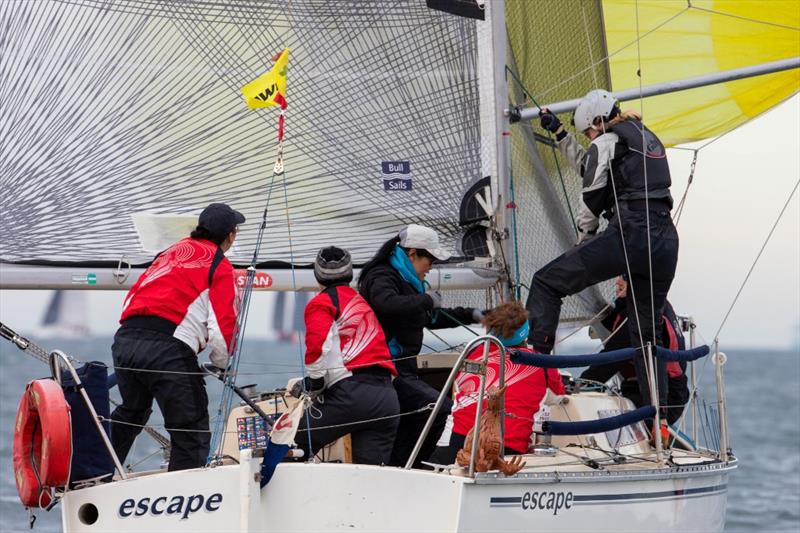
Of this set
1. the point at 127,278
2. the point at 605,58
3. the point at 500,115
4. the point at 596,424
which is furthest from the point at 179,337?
the point at 605,58

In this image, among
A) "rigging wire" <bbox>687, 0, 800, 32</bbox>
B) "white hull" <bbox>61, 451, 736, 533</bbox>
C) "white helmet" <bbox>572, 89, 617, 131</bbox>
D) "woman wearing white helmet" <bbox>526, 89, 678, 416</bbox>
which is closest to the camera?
"white hull" <bbox>61, 451, 736, 533</bbox>

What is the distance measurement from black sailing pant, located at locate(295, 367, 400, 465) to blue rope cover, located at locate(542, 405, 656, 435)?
63 cm

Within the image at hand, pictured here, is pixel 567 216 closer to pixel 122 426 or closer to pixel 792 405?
pixel 122 426

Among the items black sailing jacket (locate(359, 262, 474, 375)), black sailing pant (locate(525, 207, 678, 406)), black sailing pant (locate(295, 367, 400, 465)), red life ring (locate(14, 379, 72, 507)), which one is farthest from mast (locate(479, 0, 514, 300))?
red life ring (locate(14, 379, 72, 507))

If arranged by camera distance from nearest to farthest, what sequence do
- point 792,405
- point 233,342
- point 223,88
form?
point 233,342 → point 223,88 → point 792,405

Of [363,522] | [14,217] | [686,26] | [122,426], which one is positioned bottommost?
[363,522]

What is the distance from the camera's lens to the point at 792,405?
29.9 meters

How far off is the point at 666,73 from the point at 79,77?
12.9ft

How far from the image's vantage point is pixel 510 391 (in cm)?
588

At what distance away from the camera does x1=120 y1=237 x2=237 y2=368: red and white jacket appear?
586cm

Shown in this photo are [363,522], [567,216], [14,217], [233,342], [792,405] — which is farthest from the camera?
[792,405]

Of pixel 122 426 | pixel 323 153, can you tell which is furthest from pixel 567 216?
pixel 122 426

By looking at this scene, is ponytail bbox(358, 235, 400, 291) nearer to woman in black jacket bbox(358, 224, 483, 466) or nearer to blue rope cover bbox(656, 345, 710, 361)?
woman in black jacket bbox(358, 224, 483, 466)

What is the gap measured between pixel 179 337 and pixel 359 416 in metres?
0.79
